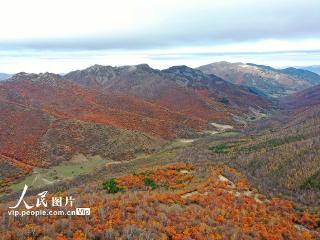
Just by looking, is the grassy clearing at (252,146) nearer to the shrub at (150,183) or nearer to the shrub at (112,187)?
the shrub at (150,183)

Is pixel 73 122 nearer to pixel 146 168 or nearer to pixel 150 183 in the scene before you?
pixel 146 168

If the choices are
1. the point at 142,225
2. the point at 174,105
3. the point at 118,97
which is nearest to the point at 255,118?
the point at 174,105

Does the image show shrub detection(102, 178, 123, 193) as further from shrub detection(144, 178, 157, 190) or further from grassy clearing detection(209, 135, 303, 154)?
grassy clearing detection(209, 135, 303, 154)

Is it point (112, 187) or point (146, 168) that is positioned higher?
point (112, 187)

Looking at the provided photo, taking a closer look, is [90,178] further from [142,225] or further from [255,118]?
[255,118]

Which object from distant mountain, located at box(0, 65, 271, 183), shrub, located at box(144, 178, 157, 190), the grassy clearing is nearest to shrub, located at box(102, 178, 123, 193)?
shrub, located at box(144, 178, 157, 190)

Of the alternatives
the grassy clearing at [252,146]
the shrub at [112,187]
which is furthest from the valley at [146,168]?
the grassy clearing at [252,146]

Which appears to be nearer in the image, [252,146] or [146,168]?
[146,168]

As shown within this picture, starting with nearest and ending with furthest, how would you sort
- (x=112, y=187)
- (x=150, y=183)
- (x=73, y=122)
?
(x=112, y=187) → (x=150, y=183) → (x=73, y=122)

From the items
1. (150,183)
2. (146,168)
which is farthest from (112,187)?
(146,168)

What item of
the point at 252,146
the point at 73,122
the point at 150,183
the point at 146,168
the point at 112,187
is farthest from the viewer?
the point at 73,122

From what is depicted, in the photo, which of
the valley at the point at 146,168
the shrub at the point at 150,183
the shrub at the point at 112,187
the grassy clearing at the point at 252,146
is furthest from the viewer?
the grassy clearing at the point at 252,146

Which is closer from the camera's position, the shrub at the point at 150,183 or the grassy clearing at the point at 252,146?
the shrub at the point at 150,183

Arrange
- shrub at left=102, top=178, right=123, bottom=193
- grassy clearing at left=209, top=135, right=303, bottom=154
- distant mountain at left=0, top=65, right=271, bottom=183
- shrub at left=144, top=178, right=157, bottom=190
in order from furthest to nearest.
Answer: distant mountain at left=0, top=65, right=271, bottom=183 → grassy clearing at left=209, top=135, right=303, bottom=154 → shrub at left=144, top=178, right=157, bottom=190 → shrub at left=102, top=178, right=123, bottom=193
